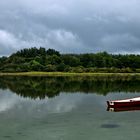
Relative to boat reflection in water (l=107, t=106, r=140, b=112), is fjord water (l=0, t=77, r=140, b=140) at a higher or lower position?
lower

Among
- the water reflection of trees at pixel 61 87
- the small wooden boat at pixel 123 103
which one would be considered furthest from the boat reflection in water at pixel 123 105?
the water reflection of trees at pixel 61 87

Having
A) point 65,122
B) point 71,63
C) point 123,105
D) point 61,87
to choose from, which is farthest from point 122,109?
point 71,63

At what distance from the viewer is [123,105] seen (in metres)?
35.0

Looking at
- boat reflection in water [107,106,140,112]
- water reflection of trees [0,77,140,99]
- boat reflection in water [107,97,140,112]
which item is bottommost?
boat reflection in water [107,106,140,112]

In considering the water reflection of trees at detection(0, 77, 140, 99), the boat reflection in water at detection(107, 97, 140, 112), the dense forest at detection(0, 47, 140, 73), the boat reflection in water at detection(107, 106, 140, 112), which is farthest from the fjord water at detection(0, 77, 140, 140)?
the dense forest at detection(0, 47, 140, 73)

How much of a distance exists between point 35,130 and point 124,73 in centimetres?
9228

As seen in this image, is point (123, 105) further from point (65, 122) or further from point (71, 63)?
point (71, 63)

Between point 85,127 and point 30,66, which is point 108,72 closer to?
point 30,66

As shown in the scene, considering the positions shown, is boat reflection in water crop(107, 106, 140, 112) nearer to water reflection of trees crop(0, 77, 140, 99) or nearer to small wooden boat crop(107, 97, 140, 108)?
small wooden boat crop(107, 97, 140, 108)

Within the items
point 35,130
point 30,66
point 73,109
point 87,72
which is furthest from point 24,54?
point 35,130

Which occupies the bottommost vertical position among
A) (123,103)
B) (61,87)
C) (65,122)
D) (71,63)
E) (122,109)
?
(65,122)

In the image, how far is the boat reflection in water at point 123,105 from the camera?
3409 centimetres

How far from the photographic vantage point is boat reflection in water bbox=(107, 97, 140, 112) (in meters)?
34.1

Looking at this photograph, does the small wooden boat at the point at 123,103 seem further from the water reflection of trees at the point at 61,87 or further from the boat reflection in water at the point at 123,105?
the water reflection of trees at the point at 61,87
